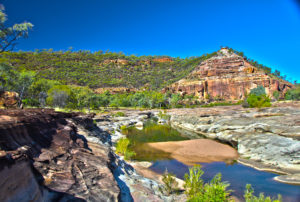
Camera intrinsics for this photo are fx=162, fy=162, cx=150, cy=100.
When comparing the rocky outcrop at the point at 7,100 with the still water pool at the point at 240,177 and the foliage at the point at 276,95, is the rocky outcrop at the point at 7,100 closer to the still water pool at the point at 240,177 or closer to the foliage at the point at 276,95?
the still water pool at the point at 240,177

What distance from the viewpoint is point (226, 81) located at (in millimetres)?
110188

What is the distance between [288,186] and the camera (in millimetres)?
11008

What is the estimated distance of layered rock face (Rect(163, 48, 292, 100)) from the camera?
339ft

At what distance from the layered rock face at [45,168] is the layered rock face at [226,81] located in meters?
111

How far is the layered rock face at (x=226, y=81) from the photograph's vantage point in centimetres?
10329

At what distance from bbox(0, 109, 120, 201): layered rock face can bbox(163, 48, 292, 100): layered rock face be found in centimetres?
11096

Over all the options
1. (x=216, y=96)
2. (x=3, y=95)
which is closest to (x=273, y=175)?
(x=3, y=95)

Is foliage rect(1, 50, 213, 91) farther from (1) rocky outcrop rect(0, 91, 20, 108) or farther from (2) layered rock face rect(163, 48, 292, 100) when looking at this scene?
(1) rocky outcrop rect(0, 91, 20, 108)

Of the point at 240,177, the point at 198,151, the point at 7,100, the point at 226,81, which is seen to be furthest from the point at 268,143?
the point at 226,81

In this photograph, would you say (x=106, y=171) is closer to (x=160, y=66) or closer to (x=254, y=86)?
(x=254, y=86)

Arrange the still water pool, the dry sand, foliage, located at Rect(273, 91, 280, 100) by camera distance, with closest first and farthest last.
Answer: the still water pool
the dry sand
foliage, located at Rect(273, 91, 280, 100)

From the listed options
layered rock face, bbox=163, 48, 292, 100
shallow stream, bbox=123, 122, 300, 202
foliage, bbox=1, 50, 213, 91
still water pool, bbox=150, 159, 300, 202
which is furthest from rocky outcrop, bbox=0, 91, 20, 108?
layered rock face, bbox=163, 48, 292, 100

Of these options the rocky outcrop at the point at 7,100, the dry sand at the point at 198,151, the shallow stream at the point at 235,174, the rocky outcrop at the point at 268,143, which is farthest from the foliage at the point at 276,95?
the rocky outcrop at the point at 7,100

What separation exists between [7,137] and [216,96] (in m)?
115
